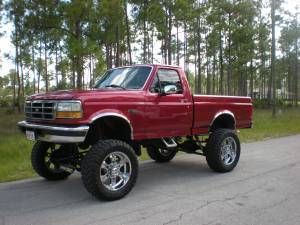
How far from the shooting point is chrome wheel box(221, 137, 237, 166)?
29.9 ft

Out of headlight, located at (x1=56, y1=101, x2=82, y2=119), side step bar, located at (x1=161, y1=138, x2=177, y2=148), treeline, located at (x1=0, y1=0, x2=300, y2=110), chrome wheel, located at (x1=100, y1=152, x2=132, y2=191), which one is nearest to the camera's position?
headlight, located at (x1=56, y1=101, x2=82, y2=119)

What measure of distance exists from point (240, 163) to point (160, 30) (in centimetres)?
1769

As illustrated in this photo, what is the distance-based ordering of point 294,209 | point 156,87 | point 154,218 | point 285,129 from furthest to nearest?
1. point 285,129
2. point 156,87
3. point 294,209
4. point 154,218

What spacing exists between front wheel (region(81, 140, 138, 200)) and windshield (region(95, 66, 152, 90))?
136 centimetres

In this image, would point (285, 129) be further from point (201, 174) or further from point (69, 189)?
point (69, 189)

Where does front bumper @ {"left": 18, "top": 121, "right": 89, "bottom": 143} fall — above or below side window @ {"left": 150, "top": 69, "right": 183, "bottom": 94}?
below

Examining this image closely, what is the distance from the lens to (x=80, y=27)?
23375 millimetres

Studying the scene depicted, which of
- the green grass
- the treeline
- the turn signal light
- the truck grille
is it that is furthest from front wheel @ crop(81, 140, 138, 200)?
the treeline

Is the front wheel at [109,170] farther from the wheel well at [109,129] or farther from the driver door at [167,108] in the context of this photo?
the driver door at [167,108]

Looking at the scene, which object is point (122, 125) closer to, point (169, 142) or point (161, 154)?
point (169, 142)

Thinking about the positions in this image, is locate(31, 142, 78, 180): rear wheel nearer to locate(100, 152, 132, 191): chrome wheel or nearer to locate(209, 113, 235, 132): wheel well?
locate(100, 152, 132, 191): chrome wheel

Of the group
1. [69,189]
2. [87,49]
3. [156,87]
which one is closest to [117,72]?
[156,87]

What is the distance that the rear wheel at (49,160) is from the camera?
7.98m

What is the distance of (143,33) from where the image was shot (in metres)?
31.5
